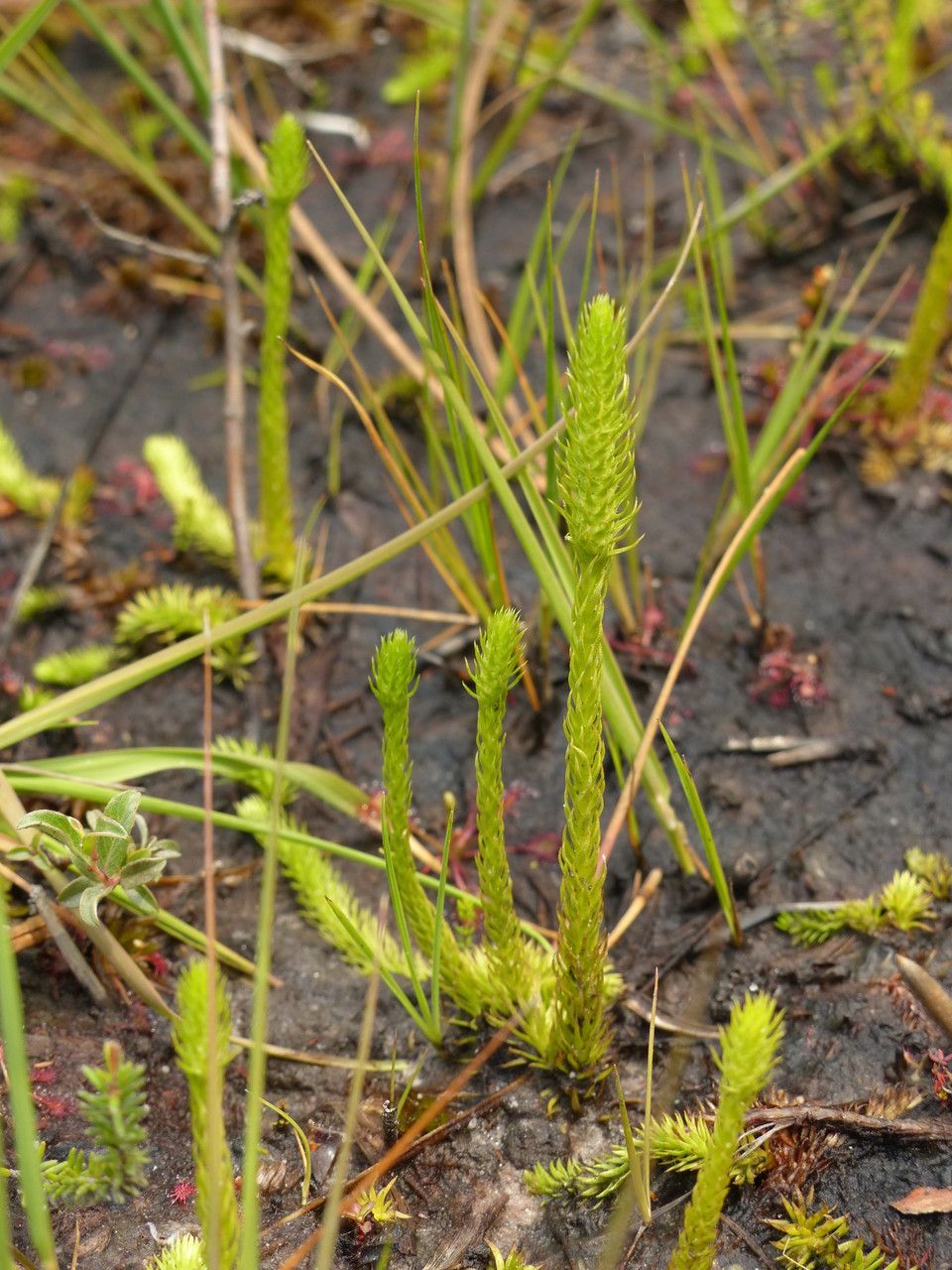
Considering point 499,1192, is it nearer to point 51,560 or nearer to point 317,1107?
point 317,1107

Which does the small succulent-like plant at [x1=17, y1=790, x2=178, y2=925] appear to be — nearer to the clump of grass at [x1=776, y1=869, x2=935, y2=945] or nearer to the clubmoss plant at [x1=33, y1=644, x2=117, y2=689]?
the clubmoss plant at [x1=33, y1=644, x2=117, y2=689]

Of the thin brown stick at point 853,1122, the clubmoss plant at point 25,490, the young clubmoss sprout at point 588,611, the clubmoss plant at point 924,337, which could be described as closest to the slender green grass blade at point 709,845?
the young clubmoss sprout at point 588,611

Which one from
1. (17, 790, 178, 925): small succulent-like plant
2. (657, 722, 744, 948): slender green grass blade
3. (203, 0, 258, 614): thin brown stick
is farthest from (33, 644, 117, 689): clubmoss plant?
(657, 722, 744, 948): slender green grass blade

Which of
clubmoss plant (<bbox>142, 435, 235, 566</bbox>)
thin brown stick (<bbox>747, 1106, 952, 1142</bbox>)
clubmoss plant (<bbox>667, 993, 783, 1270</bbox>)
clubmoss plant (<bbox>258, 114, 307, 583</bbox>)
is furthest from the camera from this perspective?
clubmoss plant (<bbox>142, 435, 235, 566</bbox>)

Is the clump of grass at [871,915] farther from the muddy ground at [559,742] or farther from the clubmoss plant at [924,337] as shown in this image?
the clubmoss plant at [924,337]

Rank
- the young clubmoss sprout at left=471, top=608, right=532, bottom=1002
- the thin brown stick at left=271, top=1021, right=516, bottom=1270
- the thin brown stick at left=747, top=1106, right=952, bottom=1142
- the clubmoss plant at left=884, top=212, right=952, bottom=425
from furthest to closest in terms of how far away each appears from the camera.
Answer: the clubmoss plant at left=884, top=212, right=952, bottom=425, the thin brown stick at left=747, top=1106, right=952, bottom=1142, the thin brown stick at left=271, top=1021, right=516, bottom=1270, the young clubmoss sprout at left=471, top=608, right=532, bottom=1002

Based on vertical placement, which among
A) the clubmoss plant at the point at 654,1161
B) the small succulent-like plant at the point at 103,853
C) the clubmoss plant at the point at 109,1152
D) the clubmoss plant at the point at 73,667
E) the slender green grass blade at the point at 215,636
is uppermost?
the slender green grass blade at the point at 215,636

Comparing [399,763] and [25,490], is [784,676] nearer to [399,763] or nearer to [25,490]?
[399,763]
